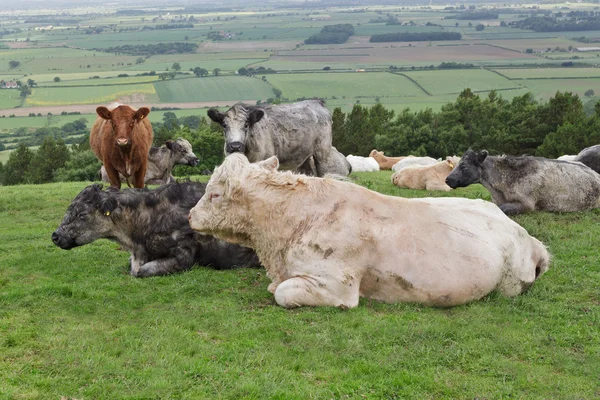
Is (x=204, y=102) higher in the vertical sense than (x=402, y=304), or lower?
lower

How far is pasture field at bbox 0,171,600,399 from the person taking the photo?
22.6ft

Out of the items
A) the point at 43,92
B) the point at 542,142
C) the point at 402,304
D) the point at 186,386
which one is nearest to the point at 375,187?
the point at 402,304

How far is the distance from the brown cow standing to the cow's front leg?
753cm

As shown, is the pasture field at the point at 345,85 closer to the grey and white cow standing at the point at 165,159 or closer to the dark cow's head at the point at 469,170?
the grey and white cow standing at the point at 165,159

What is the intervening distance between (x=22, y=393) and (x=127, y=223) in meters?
5.44

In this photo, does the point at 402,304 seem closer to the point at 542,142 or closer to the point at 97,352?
the point at 97,352

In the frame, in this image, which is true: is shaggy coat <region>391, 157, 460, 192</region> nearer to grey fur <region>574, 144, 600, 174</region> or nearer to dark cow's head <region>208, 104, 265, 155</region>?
grey fur <region>574, 144, 600, 174</region>

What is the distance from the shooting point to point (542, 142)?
54.1m

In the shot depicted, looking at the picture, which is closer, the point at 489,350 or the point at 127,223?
the point at 489,350

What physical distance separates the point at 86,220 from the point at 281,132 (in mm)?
6926

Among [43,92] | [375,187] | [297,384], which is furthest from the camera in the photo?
[43,92]

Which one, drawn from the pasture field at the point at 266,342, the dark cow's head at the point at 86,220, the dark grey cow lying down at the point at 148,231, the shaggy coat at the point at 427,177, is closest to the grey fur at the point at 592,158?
the shaggy coat at the point at 427,177

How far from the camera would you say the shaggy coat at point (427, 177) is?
21.6 m

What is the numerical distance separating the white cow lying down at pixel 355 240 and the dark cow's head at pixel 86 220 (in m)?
2.33
